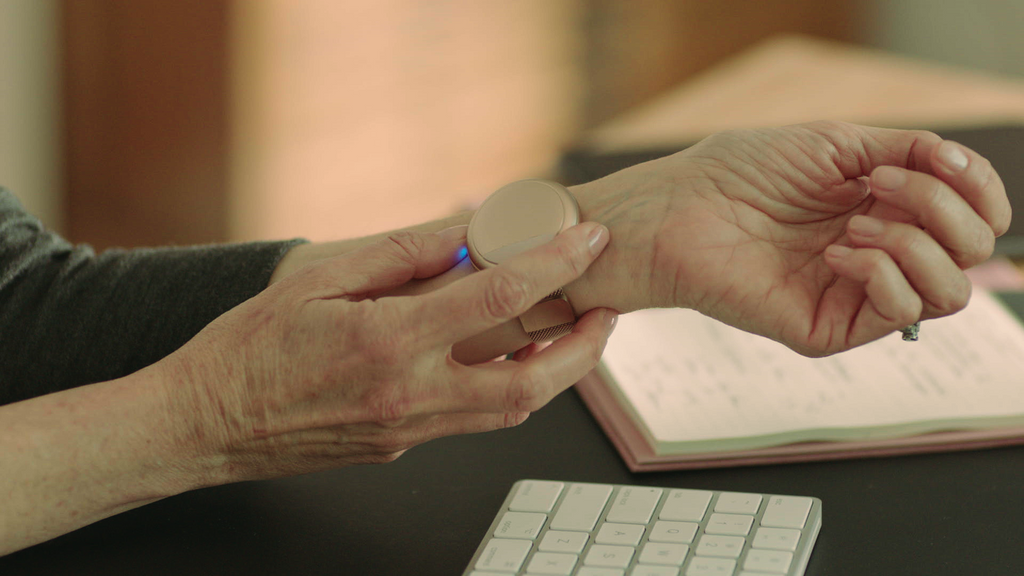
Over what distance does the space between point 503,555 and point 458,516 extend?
0.09 metres

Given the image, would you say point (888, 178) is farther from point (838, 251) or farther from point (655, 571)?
point (655, 571)

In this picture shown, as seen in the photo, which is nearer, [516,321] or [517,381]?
[517,381]

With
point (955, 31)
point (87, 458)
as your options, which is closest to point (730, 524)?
point (87, 458)

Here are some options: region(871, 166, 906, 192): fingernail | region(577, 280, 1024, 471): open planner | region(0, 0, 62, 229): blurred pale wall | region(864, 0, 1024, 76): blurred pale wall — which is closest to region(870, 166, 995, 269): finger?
region(871, 166, 906, 192): fingernail

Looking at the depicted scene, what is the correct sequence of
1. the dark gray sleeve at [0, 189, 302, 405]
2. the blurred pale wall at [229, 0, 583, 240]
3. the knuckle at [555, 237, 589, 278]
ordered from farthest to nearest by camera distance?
1. the blurred pale wall at [229, 0, 583, 240]
2. the dark gray sleeve at [0, 189, 302, 405]
3. the knuckle at [555, 237, 589, 278]

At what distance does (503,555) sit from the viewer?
1.97 ft

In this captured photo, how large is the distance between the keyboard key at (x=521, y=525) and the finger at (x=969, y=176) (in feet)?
1.18

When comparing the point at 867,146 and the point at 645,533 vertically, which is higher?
the point at 867,146

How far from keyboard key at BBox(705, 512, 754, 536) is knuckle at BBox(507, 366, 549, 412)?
14 centimetres

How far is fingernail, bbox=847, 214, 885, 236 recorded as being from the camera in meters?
0.64

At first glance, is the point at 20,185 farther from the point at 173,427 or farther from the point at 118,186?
the point at 173,427

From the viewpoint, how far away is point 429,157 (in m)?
3.33

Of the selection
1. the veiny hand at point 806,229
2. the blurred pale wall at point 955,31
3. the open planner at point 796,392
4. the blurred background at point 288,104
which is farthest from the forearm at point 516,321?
the blurred pale wall at point 955,31

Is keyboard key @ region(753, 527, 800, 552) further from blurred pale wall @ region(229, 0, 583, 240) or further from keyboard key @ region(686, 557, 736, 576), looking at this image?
blurred pale wall @ region(229, 0, 583, 240)
